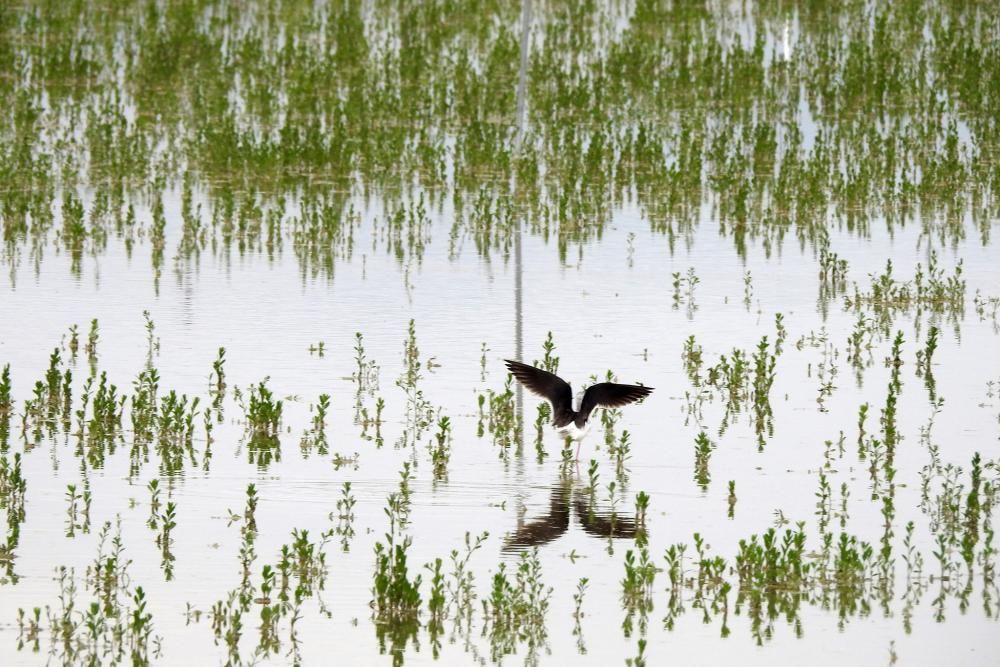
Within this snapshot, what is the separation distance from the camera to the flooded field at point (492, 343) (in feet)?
26.7

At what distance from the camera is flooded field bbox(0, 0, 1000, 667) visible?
8.12m

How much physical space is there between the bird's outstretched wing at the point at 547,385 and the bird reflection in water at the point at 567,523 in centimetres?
57

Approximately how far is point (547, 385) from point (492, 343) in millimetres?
2988

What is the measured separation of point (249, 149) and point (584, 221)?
4.03 metres

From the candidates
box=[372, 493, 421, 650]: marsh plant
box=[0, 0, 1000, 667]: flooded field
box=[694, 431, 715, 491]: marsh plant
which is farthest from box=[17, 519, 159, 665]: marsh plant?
box=[694, 431, 715, 491]: marsh plant

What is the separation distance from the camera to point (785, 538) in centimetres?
851

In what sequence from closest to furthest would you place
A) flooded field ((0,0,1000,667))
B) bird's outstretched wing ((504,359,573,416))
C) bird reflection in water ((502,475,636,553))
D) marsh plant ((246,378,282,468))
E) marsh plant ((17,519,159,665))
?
marsh plant ((17,519,159,665))
flooded field ((0,0,1000,667))
bird reflection in water ((502,475,636,553))
bird's outstretched wing ((504,359,573,416))
marsh plant ((246,378,282,468))

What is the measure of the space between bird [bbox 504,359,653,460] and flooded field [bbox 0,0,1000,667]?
0.31 m

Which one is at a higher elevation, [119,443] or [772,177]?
[772,177]

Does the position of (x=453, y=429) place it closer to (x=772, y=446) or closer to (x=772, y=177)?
(x=772, y=446)

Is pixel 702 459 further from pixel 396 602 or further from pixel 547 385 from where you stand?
pixel 396 602

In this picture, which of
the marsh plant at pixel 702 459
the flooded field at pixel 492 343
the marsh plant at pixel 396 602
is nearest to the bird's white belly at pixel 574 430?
the flooded field at pixel 492 343

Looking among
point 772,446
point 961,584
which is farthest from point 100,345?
point 961,584

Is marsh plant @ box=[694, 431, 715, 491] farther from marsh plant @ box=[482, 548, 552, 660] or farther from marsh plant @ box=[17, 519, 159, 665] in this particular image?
marsh plant @ box=[17, 519, 159, 665]
